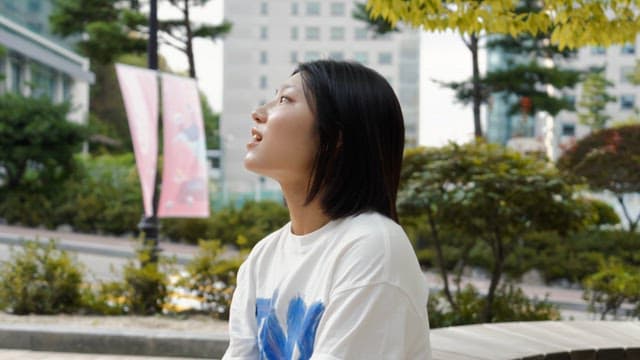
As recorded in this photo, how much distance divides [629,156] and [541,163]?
7.79 m

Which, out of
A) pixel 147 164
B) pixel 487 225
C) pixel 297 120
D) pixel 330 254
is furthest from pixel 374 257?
pixel 147 164

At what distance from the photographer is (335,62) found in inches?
66.8

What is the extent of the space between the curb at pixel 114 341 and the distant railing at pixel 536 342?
10.7 ft

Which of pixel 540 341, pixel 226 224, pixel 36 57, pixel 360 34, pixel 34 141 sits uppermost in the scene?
pixel 360 34

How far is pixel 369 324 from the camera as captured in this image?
1.42 m

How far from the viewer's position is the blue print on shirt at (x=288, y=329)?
5.07ft

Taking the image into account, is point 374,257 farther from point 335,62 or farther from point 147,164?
point 147,164

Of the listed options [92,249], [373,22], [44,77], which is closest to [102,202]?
[92,249]

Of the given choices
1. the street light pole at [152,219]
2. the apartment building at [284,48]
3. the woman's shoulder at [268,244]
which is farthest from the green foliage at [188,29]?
the apartment building at [284,48]

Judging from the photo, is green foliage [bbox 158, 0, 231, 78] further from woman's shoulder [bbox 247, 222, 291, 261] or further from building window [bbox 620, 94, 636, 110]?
building window [bbox 620, 94, 636, 110]

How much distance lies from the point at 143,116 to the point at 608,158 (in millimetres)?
9255

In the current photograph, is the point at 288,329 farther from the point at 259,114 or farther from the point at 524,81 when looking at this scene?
the point at 524,81

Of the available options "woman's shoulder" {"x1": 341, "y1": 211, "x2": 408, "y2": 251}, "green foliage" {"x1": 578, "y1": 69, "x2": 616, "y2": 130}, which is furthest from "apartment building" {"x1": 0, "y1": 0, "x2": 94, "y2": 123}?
"woman's shoulder" {"x1": 341, "y1": 211, "x2": 408, "y2": 251}

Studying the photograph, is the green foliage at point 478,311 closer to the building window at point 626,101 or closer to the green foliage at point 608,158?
the green foliage at point 608,158
